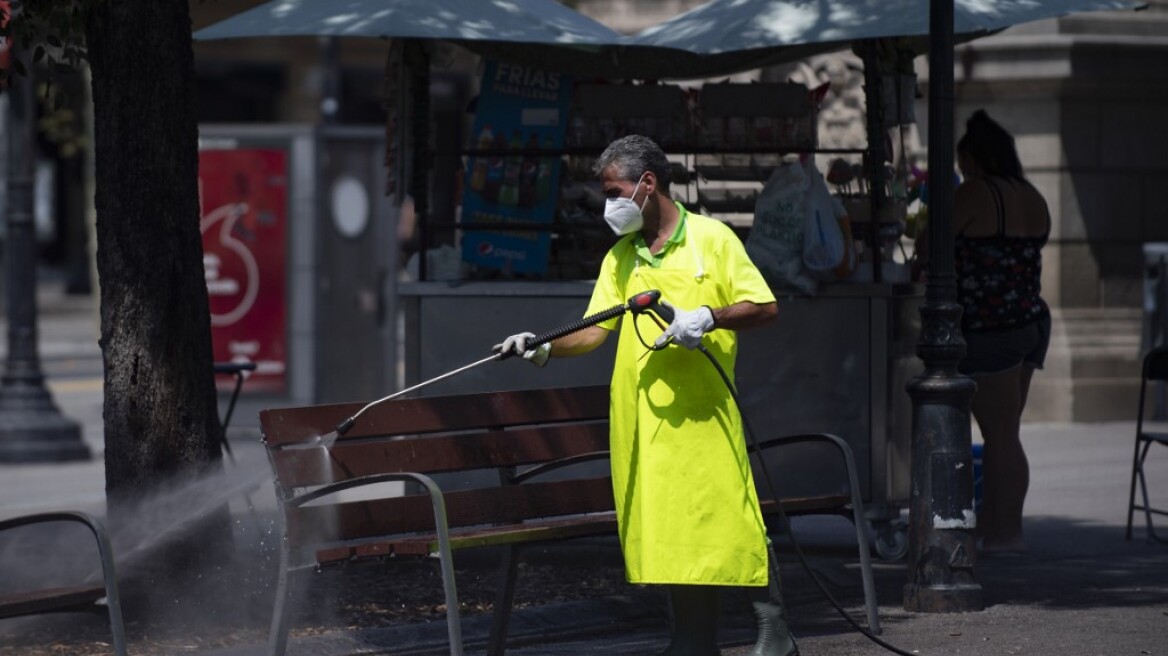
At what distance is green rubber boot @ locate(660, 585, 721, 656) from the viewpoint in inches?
233

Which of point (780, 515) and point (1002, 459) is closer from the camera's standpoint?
point (780, 515)

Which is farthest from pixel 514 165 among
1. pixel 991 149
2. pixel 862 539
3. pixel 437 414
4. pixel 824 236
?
pixel 862 539

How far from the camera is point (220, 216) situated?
45.9 ft

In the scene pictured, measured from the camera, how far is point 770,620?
19.7ft

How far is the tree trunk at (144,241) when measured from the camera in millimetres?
6949

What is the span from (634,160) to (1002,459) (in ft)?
11.0

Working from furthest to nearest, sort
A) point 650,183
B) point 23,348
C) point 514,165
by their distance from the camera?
point 23,348, point 514,165, point 650,183

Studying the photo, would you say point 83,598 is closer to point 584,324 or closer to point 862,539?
point 584,324

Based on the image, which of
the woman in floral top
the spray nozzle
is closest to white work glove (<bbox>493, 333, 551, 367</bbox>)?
the spray nozzle

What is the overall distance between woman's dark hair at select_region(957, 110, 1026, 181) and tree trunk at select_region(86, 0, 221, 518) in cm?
350

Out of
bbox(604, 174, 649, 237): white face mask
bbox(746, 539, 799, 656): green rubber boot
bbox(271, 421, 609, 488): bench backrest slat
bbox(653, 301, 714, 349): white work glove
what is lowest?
bbox(746, 539, 799, 656): green rubber boot

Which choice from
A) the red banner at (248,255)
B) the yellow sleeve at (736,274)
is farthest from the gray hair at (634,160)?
the red banner at (248,255)

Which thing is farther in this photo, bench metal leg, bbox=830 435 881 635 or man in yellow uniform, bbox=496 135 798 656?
bench metal leg, bbox=830 435 881 635

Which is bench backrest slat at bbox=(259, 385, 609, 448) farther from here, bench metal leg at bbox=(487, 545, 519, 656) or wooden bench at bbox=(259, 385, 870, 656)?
bench metal leg at bbox=(487, 545, 519, 656)
